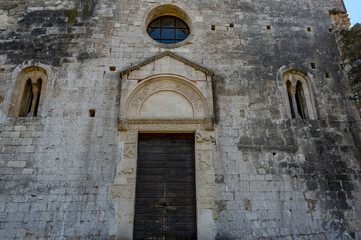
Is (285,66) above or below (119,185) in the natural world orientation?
above

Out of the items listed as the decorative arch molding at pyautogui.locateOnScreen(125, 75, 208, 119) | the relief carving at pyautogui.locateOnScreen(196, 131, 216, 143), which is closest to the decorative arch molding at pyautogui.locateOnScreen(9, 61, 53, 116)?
the decorative arch molding at pyautogui.locateOnScreen(125, 75, 208, 119)

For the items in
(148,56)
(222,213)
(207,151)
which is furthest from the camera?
(148,56)

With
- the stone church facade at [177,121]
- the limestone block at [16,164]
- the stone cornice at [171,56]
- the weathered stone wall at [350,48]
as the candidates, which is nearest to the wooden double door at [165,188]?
the stone church facade at [177,121]

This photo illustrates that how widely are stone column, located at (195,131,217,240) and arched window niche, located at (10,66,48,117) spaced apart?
4.25 meters

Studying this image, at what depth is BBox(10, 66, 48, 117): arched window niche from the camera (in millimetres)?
7859

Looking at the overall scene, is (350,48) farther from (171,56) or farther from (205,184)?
(205,184)

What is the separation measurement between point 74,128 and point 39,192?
5.49 ft

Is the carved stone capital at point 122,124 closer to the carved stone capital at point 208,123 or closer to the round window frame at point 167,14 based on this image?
the carved stone capital at point 208,123

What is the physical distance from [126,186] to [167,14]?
5.38m

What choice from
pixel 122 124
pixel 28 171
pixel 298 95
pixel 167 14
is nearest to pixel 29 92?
pixel 28 171

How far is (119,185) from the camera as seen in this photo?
6.93 m

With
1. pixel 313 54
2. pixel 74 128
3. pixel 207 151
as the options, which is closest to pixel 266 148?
pixel 207 151

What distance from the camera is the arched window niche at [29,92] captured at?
7.86 metres

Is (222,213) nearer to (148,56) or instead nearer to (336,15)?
(148,56)
